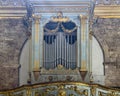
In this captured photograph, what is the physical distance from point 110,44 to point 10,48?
4.04 meters

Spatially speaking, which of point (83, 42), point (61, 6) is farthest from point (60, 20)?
point (83, 42)

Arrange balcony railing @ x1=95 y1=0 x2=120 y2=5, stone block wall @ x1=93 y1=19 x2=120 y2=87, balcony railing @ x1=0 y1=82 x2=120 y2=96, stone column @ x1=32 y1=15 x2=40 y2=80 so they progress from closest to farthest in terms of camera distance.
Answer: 1. balcony railing @ x1=0 y1=82 x2=120 y2=96
2. stone column @ x1=32 y1=15 x2=40 y2=80
3. stone block wall @ x1=93 y1=19 x2=120 y2=87
4. balcony railing @ x1=95 y1=0 x2=120 y2=5

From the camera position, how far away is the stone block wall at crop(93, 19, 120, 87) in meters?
16.0

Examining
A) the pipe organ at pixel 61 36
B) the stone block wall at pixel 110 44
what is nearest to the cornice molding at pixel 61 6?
the pipe organ at pixel 61 36

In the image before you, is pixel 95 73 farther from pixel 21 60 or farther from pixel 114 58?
pixel 21 60

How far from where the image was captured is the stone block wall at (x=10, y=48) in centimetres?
1606

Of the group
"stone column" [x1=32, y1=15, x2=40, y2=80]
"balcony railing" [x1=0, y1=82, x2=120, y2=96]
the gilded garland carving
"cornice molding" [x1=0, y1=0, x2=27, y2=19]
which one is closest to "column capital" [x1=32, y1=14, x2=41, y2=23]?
"stone column" [x1=32, y1=15, x2=40, y2=80]

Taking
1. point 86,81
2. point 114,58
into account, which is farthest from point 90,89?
point 114,58

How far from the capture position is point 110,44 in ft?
53.2

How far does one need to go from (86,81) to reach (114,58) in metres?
2.13

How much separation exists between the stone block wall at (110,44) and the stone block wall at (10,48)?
3070 mm

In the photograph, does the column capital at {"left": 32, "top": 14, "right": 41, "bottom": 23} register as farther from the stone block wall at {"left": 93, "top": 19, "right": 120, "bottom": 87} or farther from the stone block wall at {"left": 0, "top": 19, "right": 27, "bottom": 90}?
the stone block wall at {"left": 93, "top": 19, "right": 120, "bottom": 87}

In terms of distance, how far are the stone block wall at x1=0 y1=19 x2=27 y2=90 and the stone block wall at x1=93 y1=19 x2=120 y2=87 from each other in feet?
10.1

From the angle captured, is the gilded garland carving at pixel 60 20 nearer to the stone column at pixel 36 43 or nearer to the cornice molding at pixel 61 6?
the cornice molding at pixel 61 6
